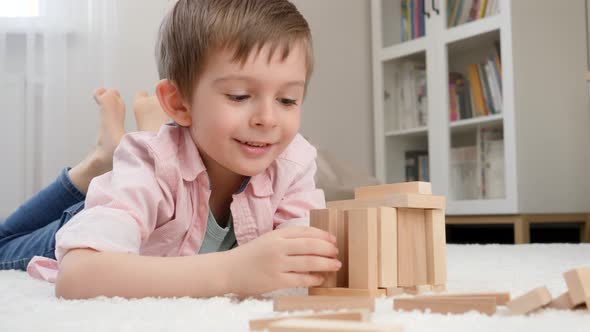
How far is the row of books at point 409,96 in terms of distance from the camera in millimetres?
2877

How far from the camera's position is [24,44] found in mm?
2426

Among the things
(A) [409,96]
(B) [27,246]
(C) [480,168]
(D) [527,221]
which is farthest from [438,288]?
(A) [409,96]

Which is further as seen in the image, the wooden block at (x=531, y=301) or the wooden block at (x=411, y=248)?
the wooden block at (x=411, y=248)

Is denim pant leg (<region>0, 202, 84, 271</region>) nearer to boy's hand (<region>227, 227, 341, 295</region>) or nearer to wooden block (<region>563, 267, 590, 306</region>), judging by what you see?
boy's hand (<region>227, 227, 341, 295</region>)

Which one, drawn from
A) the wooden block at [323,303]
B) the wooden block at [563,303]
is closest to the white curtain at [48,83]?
the wooden block at [323,303]

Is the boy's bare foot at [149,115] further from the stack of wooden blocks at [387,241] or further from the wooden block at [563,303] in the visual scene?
the wooden block at [563,303]

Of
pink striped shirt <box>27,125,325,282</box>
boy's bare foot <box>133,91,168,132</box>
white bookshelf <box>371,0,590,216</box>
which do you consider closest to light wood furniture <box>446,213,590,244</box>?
white bookshelf <box>371,0,590,216</box>

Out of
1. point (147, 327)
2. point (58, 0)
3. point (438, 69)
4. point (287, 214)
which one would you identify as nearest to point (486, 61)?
point (438, 69)

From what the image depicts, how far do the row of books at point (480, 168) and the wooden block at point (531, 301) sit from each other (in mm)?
1989

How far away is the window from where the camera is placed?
2.39m

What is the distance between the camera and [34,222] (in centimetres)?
139

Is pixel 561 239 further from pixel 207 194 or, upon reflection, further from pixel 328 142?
pixel 207 194

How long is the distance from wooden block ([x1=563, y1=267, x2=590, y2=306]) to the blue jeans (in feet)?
3.21

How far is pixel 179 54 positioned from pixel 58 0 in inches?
68.6
